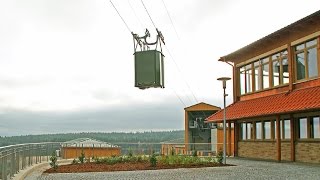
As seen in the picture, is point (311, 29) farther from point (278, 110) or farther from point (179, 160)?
point (179, 160)

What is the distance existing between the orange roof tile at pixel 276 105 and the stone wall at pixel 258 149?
6.52 ft

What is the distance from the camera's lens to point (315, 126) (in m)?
21.7

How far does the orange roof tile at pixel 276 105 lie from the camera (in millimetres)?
20422

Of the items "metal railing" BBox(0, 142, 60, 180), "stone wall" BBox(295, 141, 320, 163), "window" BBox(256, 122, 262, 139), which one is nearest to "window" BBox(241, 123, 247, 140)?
"window" BBox(256, 122, 262, 139)

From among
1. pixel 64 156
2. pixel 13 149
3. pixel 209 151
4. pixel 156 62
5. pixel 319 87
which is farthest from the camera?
pixel 209 151

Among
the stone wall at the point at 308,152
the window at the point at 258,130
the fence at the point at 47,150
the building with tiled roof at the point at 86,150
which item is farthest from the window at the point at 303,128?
the building with tiled roof at the point at 86,150

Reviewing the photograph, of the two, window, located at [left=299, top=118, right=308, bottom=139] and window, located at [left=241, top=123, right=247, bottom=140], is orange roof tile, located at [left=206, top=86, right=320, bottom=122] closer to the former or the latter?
window, located at [left=299, top=118, right=308, bottom=139]

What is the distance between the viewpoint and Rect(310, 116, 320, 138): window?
2153 centimetres

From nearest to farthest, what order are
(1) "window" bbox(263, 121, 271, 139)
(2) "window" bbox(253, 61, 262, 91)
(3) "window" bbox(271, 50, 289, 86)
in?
(3) "window" bbox(271, 50, 289, 86)
(1) "window" bbox(263, 121, 271, 139)
(2) "window" bbox(253, 61, 262, 91)

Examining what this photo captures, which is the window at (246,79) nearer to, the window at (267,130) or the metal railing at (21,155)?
the window at (267,130)

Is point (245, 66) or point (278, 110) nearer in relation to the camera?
point (278, 110)

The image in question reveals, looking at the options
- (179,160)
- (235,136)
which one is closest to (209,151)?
(235,136)

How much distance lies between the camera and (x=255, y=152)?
90.2ft

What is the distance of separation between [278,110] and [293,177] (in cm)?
746
